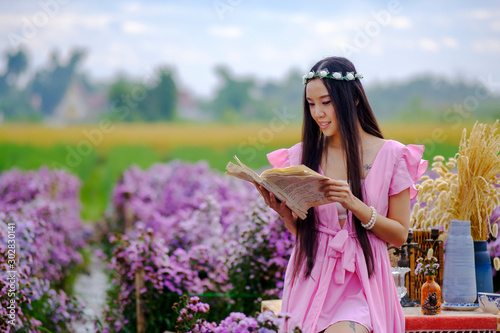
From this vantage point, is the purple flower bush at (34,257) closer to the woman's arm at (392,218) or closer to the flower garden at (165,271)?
the flower garden at (165,271)

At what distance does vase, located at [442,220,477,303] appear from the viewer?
2752 mm

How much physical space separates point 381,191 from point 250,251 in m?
1.65

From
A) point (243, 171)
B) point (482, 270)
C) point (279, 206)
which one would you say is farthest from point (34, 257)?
point (482, 270)

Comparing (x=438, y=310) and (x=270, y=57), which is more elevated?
(x=270, y=57)

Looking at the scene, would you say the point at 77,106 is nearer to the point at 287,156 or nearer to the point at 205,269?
the point at 205,269

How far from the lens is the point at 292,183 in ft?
6.72

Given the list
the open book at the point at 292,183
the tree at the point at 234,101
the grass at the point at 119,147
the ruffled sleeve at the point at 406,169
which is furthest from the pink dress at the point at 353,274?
the tree at the point at 234,101

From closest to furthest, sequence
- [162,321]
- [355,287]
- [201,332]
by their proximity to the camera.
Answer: [201,332] < [355,287] < [162,321]

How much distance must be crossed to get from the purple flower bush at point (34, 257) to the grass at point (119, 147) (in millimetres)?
2578

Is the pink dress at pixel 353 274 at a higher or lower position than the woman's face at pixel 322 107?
lower

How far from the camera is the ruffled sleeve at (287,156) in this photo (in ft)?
8.22

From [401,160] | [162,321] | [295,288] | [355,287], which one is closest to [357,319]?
[355,287]

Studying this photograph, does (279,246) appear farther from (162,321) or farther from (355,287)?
(355,287)

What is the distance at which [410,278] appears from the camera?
2.87 meters
